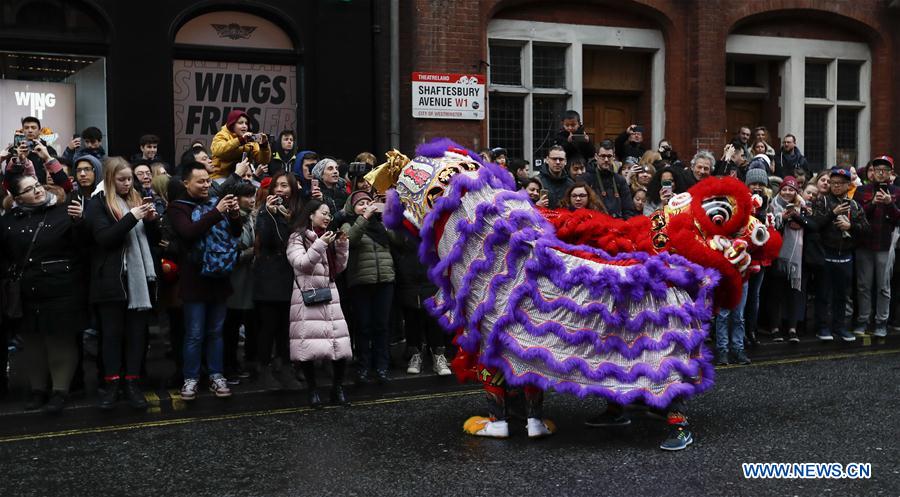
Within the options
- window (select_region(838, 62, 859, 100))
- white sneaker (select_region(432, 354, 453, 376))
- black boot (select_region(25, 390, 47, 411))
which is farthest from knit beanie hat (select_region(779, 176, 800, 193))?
black boot (select_region(25, 390, 47, 411))

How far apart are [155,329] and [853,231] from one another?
25.8 feet

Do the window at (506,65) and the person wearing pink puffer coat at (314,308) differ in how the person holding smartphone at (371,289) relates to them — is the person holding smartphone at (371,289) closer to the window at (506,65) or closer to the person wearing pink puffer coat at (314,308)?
the person wearing pink puffer coat at (314,308)

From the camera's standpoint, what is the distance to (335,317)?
830 cm

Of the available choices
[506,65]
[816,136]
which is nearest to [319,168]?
[506,65]

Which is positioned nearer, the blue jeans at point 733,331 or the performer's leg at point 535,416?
the performer's leg at point 535,416

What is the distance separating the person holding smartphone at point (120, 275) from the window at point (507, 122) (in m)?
8.20

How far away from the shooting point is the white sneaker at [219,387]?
331 inches

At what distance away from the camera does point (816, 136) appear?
60.0ft

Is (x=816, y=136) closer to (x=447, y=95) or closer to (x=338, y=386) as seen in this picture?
(x=447, y=95)

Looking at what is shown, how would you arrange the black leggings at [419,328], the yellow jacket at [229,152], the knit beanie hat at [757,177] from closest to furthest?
the black leggings at [419,328]
the yellow jacket at [229,152]
the knit beanie hat at [757,177]

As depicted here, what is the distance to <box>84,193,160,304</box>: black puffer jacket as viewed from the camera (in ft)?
26.1

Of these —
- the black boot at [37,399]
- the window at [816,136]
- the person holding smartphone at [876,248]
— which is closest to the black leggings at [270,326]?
the black boot at [37,399]

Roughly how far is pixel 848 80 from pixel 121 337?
572 inches

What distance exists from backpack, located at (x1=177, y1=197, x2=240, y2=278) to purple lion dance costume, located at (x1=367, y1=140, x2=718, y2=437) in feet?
6.61
